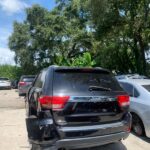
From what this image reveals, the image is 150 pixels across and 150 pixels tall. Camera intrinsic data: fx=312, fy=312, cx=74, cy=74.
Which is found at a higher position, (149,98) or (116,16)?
(116,16)

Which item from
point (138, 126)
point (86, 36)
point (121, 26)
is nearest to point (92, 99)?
point (138, 126)

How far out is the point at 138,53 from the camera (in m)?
27.5

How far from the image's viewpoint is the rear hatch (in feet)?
18.0

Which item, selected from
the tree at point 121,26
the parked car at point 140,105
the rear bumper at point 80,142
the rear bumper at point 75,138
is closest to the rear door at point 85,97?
the rear bumper at point 75,138

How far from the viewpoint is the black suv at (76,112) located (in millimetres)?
5445

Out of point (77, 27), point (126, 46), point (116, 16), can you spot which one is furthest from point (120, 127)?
point (77, 27)

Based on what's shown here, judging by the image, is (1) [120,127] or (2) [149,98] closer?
(1) [120,127]

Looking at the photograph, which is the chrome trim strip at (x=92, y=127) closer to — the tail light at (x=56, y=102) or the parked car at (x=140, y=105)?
the tail light at (x=56, y=102)

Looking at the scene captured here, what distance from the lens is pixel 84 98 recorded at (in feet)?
18.4

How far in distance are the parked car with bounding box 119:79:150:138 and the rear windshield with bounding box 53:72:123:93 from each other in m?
1.91

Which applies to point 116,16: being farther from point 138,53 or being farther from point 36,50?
point 36,50

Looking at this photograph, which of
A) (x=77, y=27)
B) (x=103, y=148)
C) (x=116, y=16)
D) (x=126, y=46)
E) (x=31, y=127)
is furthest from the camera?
(x=77, y=27)

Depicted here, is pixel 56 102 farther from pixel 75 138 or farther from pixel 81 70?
pixel 81 70

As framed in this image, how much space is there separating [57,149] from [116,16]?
19436 mm
